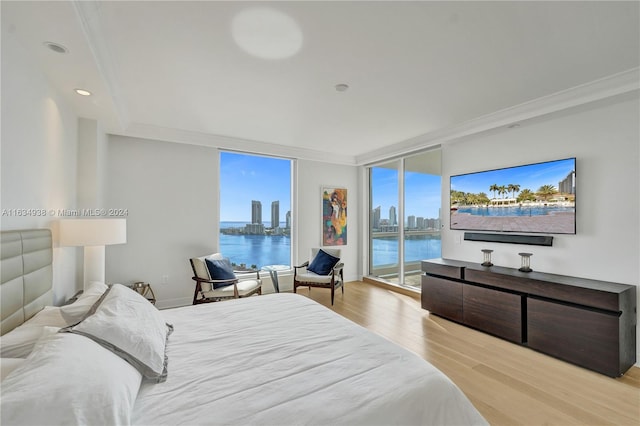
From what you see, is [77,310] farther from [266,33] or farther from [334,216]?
[334,216]

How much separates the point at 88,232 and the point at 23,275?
827 mm

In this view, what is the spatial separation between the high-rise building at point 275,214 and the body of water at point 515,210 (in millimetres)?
3088

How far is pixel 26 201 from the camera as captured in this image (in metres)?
1.94

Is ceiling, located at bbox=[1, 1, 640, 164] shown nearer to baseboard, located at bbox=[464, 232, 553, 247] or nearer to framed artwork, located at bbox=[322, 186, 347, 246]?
baseboard, located at bbox=[464, 232, 553, 247]

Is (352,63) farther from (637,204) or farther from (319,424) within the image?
(637,204)

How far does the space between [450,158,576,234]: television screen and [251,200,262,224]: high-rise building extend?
3.21 meters

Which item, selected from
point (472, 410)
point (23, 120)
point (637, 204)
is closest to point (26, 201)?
point (23, 120)

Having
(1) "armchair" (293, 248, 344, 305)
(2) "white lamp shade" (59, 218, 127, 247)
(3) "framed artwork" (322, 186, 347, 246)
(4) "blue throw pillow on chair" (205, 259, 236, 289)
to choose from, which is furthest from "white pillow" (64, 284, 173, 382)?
(3) "framed artwork" (322, 186, 347, 246)

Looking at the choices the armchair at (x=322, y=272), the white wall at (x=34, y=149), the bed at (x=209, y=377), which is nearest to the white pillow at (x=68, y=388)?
the bed at (x=209, y=377)

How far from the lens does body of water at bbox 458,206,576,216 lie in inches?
125

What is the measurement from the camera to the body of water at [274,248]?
192 inches

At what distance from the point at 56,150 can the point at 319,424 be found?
9.74 feet

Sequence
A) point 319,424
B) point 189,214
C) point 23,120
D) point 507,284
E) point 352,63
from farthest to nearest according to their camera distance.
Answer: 1. point 189,214
2. point 507,284
3. point 352,63
4. point 23,120
5. point 319,424

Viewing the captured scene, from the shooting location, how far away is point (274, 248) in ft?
17.7
